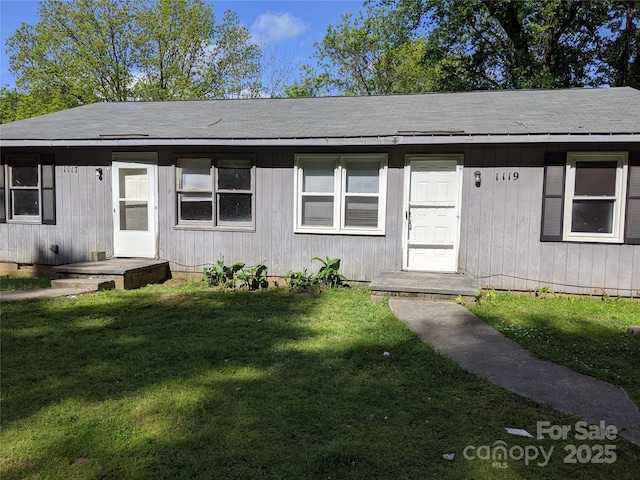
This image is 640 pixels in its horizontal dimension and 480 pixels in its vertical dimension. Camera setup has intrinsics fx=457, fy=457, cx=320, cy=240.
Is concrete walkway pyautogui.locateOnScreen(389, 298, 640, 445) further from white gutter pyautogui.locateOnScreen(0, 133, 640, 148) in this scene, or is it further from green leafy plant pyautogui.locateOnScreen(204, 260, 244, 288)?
green leafy plant pyautogui.locateOnScreen(204, 260, 244, 288)

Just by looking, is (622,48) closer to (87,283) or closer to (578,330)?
(578,330)

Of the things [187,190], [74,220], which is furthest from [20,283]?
[187,190]

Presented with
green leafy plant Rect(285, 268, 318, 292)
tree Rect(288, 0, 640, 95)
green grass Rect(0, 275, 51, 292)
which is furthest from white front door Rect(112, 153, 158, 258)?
tree Rect(288, 0, 640, 95)

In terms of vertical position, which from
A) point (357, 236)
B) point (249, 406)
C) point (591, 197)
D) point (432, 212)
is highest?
point (591, 197)

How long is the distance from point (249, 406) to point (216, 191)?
5301 millimetres

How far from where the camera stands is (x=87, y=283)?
282 inches

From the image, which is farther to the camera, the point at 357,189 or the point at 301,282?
the point at 357,189

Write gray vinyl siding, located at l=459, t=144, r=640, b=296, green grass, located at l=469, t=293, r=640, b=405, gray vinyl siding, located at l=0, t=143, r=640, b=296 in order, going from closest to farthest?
green grass, located at l=469, t=293, r=640, b=405 < gray vinyl siding, located at l=459, t=144, r=640, b=296 < gray vinyl siding, located at l=0, t=143, r=640, b=296

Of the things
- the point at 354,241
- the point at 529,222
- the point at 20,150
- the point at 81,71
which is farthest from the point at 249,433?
the point at 81,71

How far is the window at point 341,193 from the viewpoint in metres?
7.38

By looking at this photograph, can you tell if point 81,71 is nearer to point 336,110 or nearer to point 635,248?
point 336,110

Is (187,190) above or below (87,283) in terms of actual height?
above

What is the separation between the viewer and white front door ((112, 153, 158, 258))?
8203 mm

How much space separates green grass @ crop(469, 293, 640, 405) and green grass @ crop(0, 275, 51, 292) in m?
6.92
